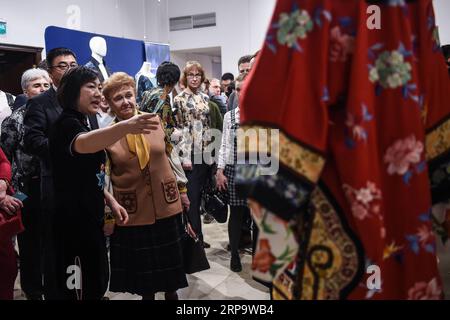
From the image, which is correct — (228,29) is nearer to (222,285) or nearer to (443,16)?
(443,16)

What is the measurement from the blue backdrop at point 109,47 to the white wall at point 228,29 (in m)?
4.22

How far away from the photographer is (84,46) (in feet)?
14.5

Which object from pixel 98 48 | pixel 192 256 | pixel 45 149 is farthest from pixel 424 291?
pixel 98 48

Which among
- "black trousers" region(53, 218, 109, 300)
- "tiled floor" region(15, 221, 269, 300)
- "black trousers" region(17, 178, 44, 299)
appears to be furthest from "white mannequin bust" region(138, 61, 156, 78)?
"black trousers" region(53, 218, 109, 300)

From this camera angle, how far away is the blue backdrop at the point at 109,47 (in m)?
3.95

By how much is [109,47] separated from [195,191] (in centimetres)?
220

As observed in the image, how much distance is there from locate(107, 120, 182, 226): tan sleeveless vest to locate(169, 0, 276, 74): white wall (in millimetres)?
7416

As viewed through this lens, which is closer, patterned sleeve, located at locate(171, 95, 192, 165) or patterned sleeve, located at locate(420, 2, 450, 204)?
patterned sleeve, located at locate(420, 2, 450, 204)

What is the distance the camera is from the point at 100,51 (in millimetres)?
4727

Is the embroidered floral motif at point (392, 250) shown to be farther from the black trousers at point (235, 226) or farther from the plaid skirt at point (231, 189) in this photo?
the black trousers at point (235, 226)

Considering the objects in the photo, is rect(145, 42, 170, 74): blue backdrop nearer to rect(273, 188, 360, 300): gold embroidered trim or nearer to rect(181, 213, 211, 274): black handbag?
rect(181, 213, 211, 274): black handbag

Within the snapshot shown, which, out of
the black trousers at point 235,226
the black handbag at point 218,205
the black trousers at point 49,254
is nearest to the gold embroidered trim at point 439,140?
the black trousers at point 49,254

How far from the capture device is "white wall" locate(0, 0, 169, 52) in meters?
7.50

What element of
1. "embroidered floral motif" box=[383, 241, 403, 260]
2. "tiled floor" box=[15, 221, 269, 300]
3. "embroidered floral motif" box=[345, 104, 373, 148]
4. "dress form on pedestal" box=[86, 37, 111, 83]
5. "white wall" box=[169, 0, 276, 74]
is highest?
"white wall" box=[169, 0, 276, 74]
